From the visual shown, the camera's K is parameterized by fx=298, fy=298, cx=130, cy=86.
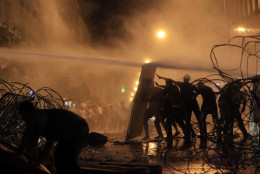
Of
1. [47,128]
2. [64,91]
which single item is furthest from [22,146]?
[64,91]

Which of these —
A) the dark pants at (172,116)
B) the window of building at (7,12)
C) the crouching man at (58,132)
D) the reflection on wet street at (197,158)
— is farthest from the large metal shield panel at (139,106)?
the window of building at (7,12)

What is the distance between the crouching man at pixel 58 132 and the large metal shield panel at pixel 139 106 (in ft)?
19.4

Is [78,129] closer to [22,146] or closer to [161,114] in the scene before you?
[22,146]

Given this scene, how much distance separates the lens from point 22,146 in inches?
157

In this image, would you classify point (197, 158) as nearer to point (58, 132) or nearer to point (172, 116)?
point (172, 116)

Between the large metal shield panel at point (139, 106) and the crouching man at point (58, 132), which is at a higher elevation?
the large metal shield panel at point (139, 106)

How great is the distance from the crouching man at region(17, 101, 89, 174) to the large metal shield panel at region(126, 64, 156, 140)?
5928mm

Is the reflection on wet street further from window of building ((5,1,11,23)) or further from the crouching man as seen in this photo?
window of building ((5,1,11,23))

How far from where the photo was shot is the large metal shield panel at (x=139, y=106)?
10031 mm

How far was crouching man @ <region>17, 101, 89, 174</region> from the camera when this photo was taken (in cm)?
397

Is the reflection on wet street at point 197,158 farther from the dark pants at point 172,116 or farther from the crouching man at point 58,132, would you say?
the crouching man at point 58,132

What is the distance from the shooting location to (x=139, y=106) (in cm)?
1043

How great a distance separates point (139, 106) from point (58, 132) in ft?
21.4

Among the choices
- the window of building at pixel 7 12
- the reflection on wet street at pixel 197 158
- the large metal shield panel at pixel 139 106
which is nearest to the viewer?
the reflection on wet street at pixel 197 158
